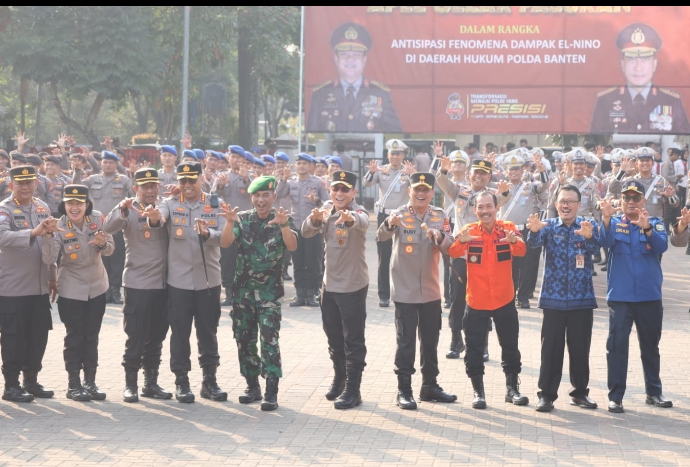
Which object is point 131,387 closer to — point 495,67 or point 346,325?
point 346,325

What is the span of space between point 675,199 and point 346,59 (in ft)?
43.8

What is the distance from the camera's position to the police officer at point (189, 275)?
8734 millimetres

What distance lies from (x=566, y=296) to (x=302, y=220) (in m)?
6.50

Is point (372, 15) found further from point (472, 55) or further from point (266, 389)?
point (266, 389)

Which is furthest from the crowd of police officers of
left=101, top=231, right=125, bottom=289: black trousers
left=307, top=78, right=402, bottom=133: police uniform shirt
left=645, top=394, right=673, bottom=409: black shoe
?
left=307, top=78, right=402, bottom=133: police uniform shirt

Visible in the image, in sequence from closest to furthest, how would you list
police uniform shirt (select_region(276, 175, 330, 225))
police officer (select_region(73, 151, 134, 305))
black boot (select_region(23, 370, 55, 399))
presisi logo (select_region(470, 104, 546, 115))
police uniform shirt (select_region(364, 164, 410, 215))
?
black boot (select_region(23, 370, 55, 399)) < police officer (select_region(73, 151, 134, 305)) < police uniform shirt (select_region(364, 164, 410, 215)) < police uniform shirt (select_region(276, 175, 330, 225)) < presisi logo (select_region(470, 104, 546, 115))

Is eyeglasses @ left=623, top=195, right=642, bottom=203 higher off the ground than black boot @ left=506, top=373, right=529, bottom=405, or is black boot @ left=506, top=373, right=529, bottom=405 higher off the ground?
eyeglasses @ left=623, top=195, right=642, bottom=203

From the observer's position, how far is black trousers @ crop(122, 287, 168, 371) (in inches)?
345

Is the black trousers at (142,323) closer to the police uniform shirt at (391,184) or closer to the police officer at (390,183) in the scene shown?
the police officer at (390,183)

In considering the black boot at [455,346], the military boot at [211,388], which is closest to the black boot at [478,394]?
the black boot at [455,346]

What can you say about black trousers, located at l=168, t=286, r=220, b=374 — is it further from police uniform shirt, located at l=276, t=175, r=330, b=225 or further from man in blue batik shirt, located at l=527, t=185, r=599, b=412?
police uniform shirt, located at l=276, t=175, r=330, b=225

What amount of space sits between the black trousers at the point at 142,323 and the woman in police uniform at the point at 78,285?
304mm

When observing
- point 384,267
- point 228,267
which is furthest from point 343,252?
point 228,267

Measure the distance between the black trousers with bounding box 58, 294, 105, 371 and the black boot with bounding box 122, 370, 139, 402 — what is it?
335 mm
